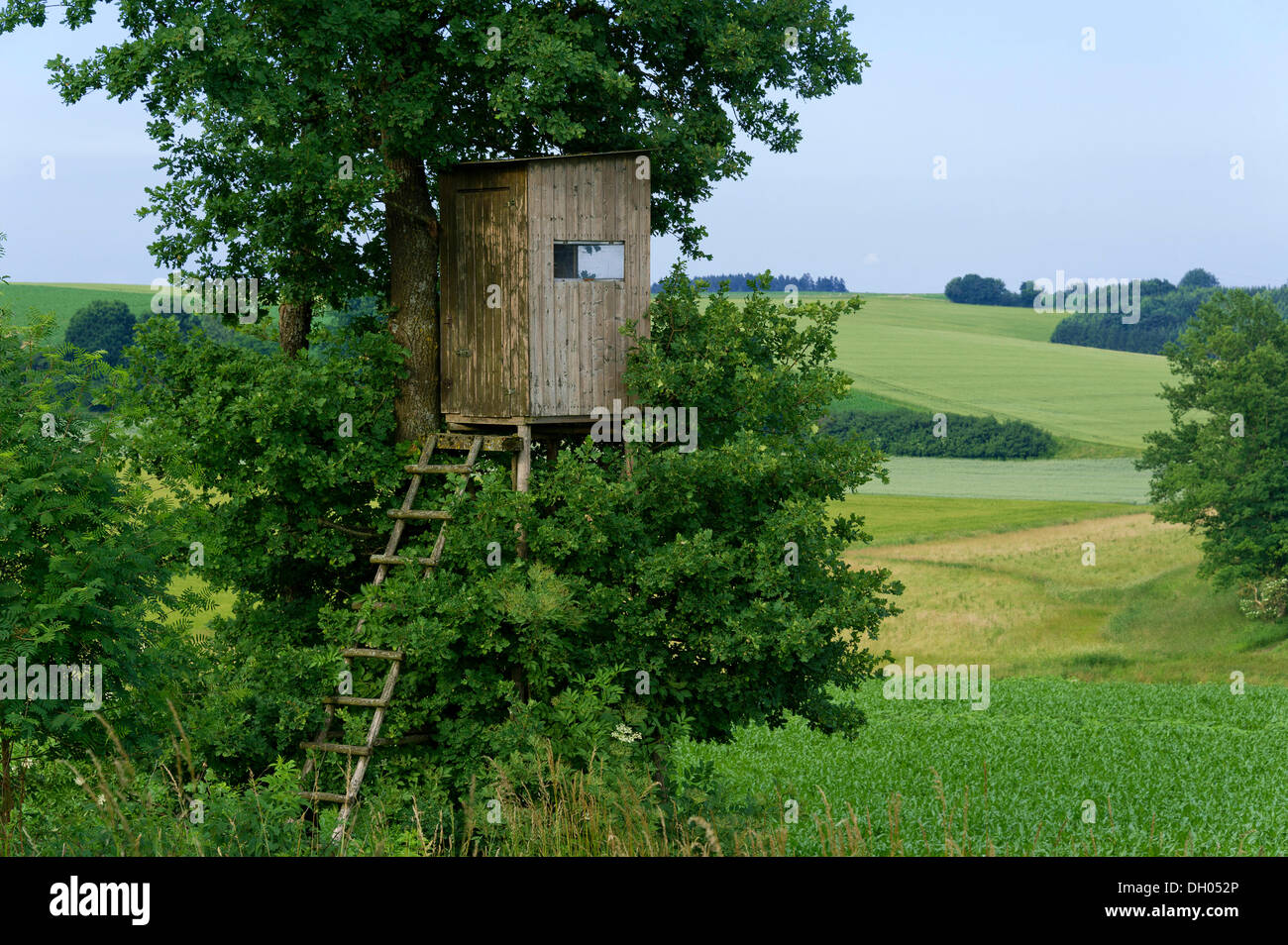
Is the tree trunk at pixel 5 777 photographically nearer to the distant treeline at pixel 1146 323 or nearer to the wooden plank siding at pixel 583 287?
the wooden plank siding at pixel 583 287

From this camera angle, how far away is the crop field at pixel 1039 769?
18.0 meters

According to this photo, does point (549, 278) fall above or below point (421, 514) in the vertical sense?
above

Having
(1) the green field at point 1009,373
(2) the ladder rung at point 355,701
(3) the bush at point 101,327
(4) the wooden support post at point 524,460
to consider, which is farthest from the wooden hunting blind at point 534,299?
(3) the bush at point 101,327

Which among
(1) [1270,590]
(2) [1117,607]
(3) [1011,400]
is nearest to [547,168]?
(2) [1117,607]

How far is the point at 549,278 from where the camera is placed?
16.6 metres

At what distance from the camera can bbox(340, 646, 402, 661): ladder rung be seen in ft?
50.6

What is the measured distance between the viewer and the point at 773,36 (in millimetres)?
19266

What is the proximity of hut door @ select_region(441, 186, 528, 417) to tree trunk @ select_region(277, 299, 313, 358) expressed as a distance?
261 cm

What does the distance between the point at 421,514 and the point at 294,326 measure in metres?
4.60

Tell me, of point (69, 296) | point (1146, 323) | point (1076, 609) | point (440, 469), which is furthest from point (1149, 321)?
point (440, 469)

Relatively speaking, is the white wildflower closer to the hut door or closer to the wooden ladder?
the wooden ladder

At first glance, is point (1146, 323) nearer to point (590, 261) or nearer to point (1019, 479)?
point (1019, 479)

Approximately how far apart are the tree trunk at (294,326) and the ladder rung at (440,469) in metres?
3.24

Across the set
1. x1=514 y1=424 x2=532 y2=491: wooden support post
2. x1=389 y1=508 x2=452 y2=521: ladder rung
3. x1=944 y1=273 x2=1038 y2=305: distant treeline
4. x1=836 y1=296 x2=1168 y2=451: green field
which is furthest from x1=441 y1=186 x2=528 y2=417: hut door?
x1=944 y1=273 x2=1038 y2=305: distant treeline
